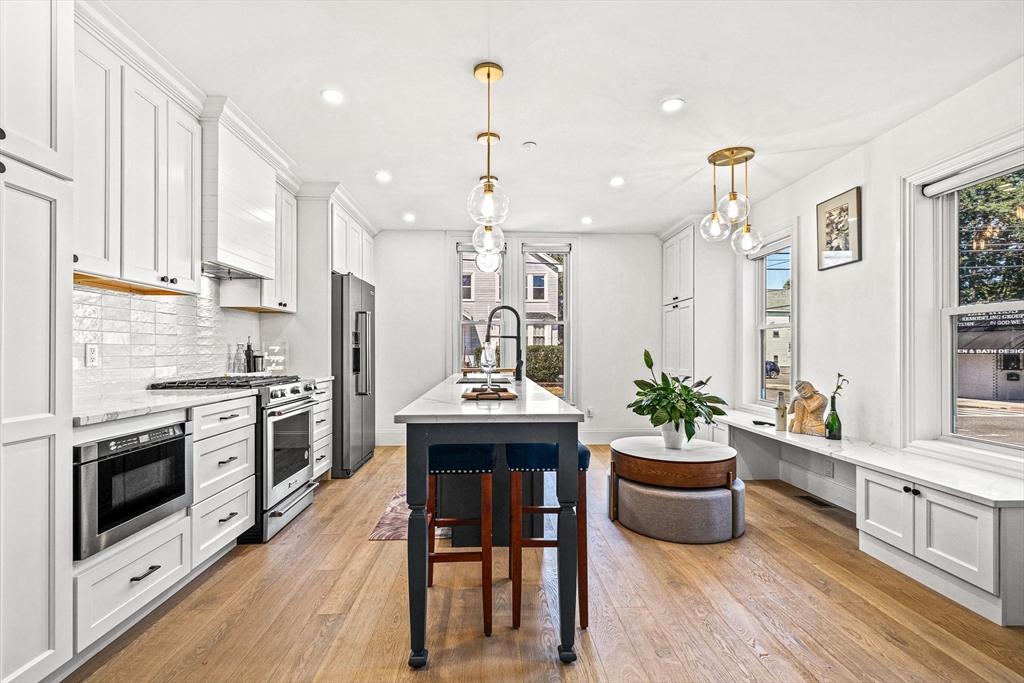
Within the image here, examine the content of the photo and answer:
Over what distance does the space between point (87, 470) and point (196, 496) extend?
72 cm

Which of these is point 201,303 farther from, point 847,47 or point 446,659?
point 847,47

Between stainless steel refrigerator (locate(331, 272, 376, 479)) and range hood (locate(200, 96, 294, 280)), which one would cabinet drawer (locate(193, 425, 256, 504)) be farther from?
stainless steel refrigerator (locate(331, 272, 376, 479))

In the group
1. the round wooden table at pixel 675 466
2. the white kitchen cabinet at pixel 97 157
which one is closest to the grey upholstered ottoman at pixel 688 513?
the round wooden table at pixel 675 466

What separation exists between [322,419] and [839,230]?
4.29m

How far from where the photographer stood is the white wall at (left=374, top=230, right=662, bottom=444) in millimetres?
6359

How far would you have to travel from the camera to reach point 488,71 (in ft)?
8.72

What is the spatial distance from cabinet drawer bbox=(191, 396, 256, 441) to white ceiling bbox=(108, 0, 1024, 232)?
5.62ft

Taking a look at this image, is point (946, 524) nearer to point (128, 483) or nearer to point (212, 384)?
point (128, 483)

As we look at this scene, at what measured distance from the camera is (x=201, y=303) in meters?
3.64

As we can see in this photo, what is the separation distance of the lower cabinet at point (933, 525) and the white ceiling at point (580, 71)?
82.7 inches

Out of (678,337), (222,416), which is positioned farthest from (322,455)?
(678,337)

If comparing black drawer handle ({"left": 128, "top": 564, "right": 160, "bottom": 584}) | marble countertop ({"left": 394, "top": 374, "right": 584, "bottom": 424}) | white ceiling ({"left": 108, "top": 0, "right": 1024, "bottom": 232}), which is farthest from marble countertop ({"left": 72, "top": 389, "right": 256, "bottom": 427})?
white ceiling ({"left": 108, "top": 0, "right": 1024, "bottom": 232})

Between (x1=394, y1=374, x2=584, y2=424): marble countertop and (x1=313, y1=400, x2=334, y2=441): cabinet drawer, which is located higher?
(x1=394, y1=374, x2=584, y2=424): marble countertop

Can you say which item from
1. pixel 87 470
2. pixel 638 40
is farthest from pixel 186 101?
pixel 638 40
